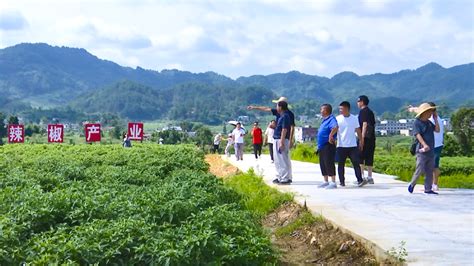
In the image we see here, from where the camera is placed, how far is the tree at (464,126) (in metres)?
50.5

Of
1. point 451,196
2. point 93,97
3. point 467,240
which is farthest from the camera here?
point 93,97

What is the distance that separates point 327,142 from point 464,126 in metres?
43.5

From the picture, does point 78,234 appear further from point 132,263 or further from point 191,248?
point 191,248

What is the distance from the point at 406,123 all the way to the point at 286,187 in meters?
104

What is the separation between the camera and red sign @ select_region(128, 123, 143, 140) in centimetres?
2684

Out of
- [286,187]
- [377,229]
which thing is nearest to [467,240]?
[377,229]

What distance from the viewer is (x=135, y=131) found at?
2719 cm

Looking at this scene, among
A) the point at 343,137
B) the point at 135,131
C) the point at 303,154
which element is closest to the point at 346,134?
the point at 343,137

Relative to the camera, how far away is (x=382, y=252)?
21.7ft

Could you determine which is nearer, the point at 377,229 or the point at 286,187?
the point at 377,229

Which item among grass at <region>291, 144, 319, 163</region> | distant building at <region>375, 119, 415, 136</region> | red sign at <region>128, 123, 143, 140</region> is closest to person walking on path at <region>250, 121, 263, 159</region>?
grass at <region>291, 144, 319, 163</region>

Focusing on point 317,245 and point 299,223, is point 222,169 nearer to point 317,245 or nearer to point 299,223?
point 299,223

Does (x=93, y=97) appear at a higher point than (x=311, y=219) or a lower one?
higher

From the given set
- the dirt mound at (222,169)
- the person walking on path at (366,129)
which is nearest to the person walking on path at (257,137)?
the dirt mound at (222,169)
